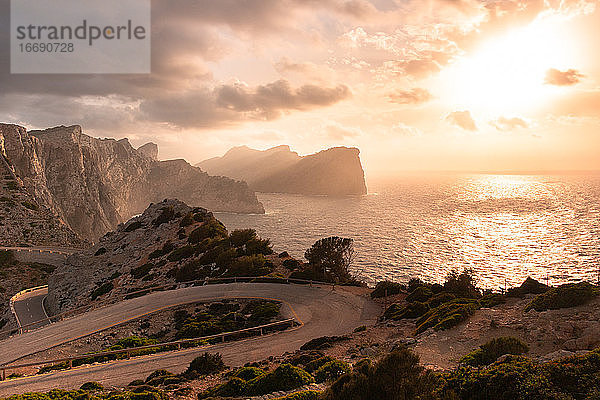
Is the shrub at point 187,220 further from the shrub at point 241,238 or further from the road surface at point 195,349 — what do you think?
the road surface at point 195,349

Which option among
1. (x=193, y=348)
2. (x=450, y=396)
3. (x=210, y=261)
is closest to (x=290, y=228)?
(x=210, y=261)

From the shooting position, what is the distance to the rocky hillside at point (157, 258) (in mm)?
41938

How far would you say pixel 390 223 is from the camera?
14238cm

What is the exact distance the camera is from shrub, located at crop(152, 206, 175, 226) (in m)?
58.1

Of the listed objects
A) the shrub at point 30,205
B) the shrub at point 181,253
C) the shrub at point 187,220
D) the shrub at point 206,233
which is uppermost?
the shrub at point 30,205

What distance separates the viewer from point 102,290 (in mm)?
42562

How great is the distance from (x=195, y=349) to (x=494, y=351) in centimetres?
1762

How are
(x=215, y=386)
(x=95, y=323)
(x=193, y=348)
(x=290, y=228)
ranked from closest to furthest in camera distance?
(x=215, y=386), (x=193, y=348), (x=95, y=323), (x=290, y=228)

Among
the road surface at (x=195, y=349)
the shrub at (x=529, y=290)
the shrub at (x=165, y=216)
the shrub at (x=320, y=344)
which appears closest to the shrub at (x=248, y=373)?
the road surface at (x=195, y=349)

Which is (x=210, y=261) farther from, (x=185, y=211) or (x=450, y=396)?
(x=450, y=396)

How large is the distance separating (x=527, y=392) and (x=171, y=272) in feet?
133

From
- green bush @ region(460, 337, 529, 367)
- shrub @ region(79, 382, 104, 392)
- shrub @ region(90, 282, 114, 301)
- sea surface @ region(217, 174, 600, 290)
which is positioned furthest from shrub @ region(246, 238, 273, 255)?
green bush @ region(460, 337, 529, 367)

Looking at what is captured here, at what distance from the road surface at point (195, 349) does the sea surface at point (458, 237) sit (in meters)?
41.6

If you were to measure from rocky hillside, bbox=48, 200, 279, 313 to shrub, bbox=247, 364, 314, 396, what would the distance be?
85.7 ft
